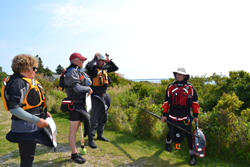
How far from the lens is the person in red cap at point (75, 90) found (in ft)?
11.0

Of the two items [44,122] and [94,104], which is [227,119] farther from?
[44,122]

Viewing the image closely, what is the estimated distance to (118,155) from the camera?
423 centimetres

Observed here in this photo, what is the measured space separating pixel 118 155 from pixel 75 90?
195cm

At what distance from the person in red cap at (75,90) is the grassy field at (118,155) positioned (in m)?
0.48

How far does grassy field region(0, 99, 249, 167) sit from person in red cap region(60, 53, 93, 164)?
48cm

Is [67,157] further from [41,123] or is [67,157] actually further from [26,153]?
[41,123]

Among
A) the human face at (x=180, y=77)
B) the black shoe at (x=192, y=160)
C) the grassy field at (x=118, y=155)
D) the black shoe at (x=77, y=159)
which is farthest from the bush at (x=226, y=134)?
the black shoe at (x=77, y=159)

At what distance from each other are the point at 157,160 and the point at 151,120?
1.36 m

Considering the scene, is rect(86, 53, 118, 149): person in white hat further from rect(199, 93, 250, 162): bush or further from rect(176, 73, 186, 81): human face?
rect(199, 93, 250, 162): bush

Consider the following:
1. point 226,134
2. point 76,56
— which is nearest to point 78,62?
point 76,56

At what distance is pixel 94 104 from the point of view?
474 centimetres

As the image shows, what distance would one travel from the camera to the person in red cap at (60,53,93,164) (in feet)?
11.0

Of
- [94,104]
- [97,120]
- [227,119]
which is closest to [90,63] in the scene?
[94,104]

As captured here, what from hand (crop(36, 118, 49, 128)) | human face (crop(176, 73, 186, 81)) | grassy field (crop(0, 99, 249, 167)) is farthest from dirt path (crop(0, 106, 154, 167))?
human face (crop(176, 73, 186, 81))
